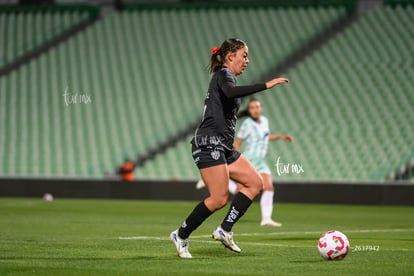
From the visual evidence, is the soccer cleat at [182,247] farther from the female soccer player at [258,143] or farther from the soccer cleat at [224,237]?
the female soccer player at [258,143]

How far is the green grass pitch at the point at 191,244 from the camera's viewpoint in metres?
8.34

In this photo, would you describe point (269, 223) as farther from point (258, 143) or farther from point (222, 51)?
point (222, 51)

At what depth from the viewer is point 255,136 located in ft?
51.0

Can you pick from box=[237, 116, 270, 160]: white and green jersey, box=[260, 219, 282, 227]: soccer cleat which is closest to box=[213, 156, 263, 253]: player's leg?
box=[260, 219, 282, 227]: soccer cleat

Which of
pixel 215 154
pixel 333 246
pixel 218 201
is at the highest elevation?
pixel 215 154

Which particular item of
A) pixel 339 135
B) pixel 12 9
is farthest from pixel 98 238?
pixel 12 9

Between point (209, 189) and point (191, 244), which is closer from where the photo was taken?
point (209, 189)

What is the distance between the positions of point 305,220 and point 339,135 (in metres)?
8.37

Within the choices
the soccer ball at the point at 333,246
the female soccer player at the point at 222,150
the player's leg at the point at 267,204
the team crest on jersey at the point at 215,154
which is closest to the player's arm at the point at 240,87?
the female soccer player at the point at 222,150

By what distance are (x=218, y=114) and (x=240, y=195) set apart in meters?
0.97

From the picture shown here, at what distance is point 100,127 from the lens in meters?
27.8

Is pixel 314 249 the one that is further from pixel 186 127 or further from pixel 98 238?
pixel 186 127

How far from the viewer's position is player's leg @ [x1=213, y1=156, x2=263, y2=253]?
9.74 m

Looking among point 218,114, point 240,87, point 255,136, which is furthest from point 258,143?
point 240,87
